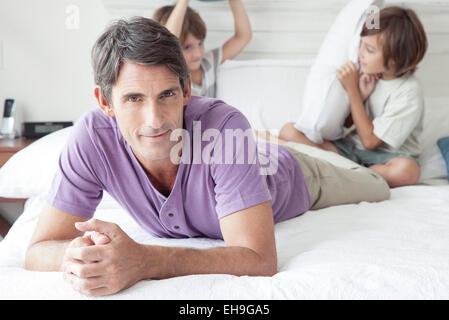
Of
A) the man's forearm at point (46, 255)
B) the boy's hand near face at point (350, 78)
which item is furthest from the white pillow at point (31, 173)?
the boy's hand near face at point (350, 78)

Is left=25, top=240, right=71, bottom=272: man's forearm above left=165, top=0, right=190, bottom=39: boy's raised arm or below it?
below

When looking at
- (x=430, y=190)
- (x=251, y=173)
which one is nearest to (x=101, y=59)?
(x=251, y=173)

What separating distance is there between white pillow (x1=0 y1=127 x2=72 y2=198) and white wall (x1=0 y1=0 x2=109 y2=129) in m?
0.52

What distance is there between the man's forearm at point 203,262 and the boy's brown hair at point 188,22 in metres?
1.21

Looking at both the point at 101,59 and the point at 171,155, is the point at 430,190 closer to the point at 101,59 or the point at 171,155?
the point at 171,155

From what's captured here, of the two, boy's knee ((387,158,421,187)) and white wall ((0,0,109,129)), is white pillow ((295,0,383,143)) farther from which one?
white wall ((0,0,109,129))

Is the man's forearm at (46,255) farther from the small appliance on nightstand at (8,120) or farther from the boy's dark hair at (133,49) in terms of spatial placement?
the small appliance on nightstand at (8,120)

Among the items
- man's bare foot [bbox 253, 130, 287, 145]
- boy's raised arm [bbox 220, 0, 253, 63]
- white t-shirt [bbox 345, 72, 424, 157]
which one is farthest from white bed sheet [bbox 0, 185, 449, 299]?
boy's raised arm [bbox 220, 0, 253, 63]

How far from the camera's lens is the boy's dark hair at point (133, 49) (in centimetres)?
93

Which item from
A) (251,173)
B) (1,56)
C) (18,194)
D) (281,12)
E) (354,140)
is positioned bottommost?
(18,194)

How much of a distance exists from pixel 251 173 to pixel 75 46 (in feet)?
4.98

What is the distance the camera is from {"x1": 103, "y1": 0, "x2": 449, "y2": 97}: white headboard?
220cm

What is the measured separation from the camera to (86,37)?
2.21m

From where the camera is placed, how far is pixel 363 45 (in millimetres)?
1889
